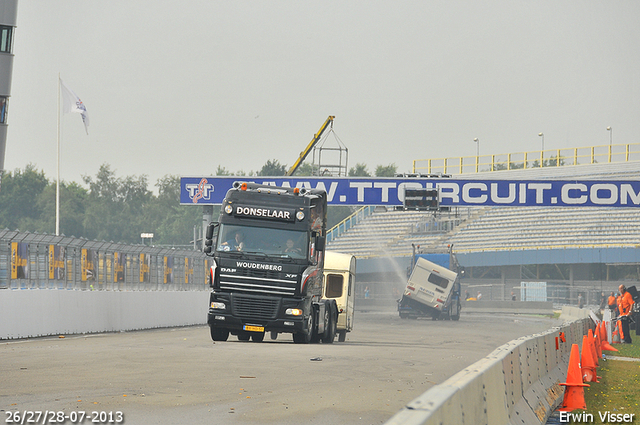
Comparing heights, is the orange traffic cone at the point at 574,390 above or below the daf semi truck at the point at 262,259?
below

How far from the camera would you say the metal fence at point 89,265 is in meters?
21.1

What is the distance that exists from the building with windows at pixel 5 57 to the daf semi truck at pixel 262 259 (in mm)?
9564

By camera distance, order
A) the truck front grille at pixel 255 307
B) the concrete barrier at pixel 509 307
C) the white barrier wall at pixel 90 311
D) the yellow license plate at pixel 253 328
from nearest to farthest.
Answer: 1. the truck front grille at pixel 255 307
2. the yellow license plate at pixel 253 328
3. the white barrier wall at pixel 90 311
4. the concrete barrier at pixel 509 307

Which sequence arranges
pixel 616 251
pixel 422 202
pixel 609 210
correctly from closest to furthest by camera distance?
pixel 422 202, pixel 616 251, pixel 609 210

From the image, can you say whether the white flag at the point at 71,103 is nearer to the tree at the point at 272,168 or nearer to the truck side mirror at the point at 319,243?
the truck side mirror at the point at 319,243

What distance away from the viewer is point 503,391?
25.0ft

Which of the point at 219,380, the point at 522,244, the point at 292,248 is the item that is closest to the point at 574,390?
the point at 219,380

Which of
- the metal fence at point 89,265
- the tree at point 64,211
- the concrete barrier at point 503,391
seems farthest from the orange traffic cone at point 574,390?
the tree at point 64,211

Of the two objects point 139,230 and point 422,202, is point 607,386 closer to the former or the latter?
point 422,202

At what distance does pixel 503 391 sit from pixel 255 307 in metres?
11.7

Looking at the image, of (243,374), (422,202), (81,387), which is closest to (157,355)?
(243,374)

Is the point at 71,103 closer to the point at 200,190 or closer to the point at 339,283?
the point at 200,190

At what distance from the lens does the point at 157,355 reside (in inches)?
630

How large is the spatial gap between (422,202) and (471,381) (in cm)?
3512
